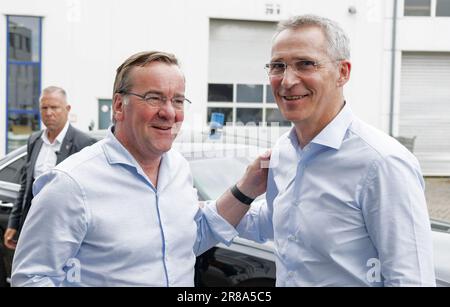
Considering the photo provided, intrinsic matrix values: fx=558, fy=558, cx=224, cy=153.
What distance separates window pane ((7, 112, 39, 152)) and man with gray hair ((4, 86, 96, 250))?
9240 mm

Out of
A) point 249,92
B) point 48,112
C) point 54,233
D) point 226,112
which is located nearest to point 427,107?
point 249,92

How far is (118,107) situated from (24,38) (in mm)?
12095

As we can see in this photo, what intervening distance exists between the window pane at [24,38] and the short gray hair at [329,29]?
483 inches

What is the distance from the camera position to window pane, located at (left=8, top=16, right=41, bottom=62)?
12848 millimetres

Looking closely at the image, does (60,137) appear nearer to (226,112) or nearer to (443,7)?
(226,112)

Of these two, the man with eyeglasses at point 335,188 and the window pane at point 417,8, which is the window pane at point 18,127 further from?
the man with eyeglasses at point 335,188

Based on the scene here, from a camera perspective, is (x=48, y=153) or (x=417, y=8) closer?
(x=48, y=153)

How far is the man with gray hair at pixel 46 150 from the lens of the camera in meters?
4.08

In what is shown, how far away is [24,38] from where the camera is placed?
12883 mm

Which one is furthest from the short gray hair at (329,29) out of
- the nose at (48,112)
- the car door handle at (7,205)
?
the car door handle at (7,205)

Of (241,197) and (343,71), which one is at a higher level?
(343,71)

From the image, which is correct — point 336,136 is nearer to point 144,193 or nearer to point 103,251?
point 144,193

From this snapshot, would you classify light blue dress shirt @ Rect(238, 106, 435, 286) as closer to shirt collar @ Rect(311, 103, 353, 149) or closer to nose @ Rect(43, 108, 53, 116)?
shirt collar @ Rect(311, 103, 353, 149)

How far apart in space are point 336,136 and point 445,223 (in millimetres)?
2278
